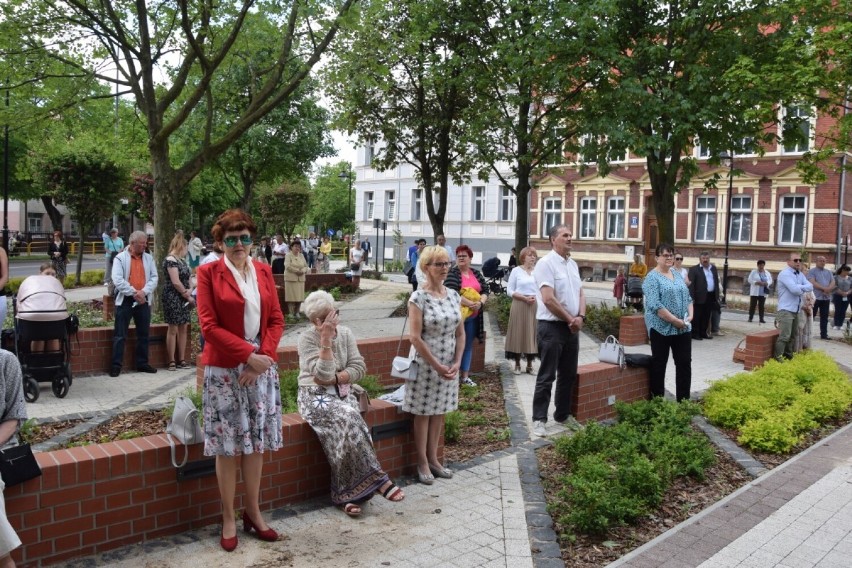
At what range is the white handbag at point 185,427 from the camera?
418 cm

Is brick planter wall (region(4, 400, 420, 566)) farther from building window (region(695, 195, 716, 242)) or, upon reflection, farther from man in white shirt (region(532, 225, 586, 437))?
building window (region(695, 195, 716, 242))

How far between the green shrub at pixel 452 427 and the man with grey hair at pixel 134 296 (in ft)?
15.1

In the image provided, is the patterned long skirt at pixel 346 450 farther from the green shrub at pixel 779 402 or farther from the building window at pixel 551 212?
the building window at pixel 551 212

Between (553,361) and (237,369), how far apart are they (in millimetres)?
3590

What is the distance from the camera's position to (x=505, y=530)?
4.61 m

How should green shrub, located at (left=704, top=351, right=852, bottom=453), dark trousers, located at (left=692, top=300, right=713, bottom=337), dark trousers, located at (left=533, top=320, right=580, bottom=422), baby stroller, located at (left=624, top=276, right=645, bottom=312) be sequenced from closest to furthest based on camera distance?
green shrub, located at (left=704, top=351, right=852, bottom=453), dark trousers, located at (left=533, top=320, right=580, bottom=422), dark trousers, located at (left=692, top=300, right=713, bottom=337), baby stroller, located at (left=624, top=276, right=645, bottom=312)

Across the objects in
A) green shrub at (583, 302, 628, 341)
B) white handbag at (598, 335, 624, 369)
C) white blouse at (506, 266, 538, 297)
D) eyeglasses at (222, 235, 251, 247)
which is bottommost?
green shrub at (583, 302, 628, 341)

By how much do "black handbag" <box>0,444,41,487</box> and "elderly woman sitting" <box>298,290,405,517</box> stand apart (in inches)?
67.5

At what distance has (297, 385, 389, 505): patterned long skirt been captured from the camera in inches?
187

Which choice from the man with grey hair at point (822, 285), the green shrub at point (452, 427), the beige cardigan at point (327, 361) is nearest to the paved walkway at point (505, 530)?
the green shrub at point (452, 427)

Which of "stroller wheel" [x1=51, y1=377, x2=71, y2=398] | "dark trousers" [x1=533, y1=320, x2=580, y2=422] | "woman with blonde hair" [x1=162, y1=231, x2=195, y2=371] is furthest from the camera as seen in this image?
"woman with blonde hair" [x1=162, y1=231, x2=195, y2=371]

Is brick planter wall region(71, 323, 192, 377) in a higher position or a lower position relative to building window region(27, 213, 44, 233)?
lower

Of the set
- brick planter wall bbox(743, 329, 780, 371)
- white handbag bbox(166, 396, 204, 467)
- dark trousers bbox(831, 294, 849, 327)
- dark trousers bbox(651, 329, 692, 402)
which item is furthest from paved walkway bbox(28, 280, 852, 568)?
dark trousers bbox(831, 294, 849, 327)

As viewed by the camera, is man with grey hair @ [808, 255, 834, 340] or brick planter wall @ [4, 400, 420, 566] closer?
brick planter wall @ [4, 400, 420, 566]
